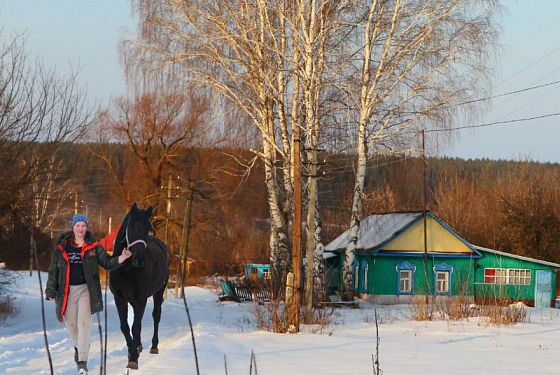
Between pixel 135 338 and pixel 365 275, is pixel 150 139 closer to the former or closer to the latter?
pixel 365 275

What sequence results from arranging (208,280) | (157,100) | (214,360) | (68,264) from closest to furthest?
(68,264) → (214,360) → (157,100) → (208,280)

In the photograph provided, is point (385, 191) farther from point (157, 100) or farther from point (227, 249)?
point (157, 100)

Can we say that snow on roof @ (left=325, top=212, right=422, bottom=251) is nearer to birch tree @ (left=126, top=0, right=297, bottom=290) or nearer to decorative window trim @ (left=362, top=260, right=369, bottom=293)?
decorative window trim @ (left=362, top=260, right=369, bottom=293)

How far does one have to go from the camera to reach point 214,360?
10875 millimetres

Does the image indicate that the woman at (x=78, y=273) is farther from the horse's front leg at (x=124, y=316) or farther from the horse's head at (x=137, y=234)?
the horse's front leg at (x=124, y=316)

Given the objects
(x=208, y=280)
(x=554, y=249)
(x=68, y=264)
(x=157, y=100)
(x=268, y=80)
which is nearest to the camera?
(x=68, y=264)

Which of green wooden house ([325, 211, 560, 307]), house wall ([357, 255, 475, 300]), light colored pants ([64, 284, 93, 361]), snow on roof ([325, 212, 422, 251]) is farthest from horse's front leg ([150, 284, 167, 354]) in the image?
snow on roof ([325, 212, 422, 251])

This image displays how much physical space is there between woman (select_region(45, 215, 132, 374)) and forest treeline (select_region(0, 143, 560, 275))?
16.3 m

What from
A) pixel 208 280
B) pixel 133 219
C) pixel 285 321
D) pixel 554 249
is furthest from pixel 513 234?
pixel 133 219

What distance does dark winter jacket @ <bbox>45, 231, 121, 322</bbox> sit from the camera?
8.61 metres

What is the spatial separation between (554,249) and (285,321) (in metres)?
31.7

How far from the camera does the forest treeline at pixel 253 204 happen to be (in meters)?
43.1

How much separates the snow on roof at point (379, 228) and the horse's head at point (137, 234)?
91.7ft

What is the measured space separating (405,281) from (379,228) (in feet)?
9.44
